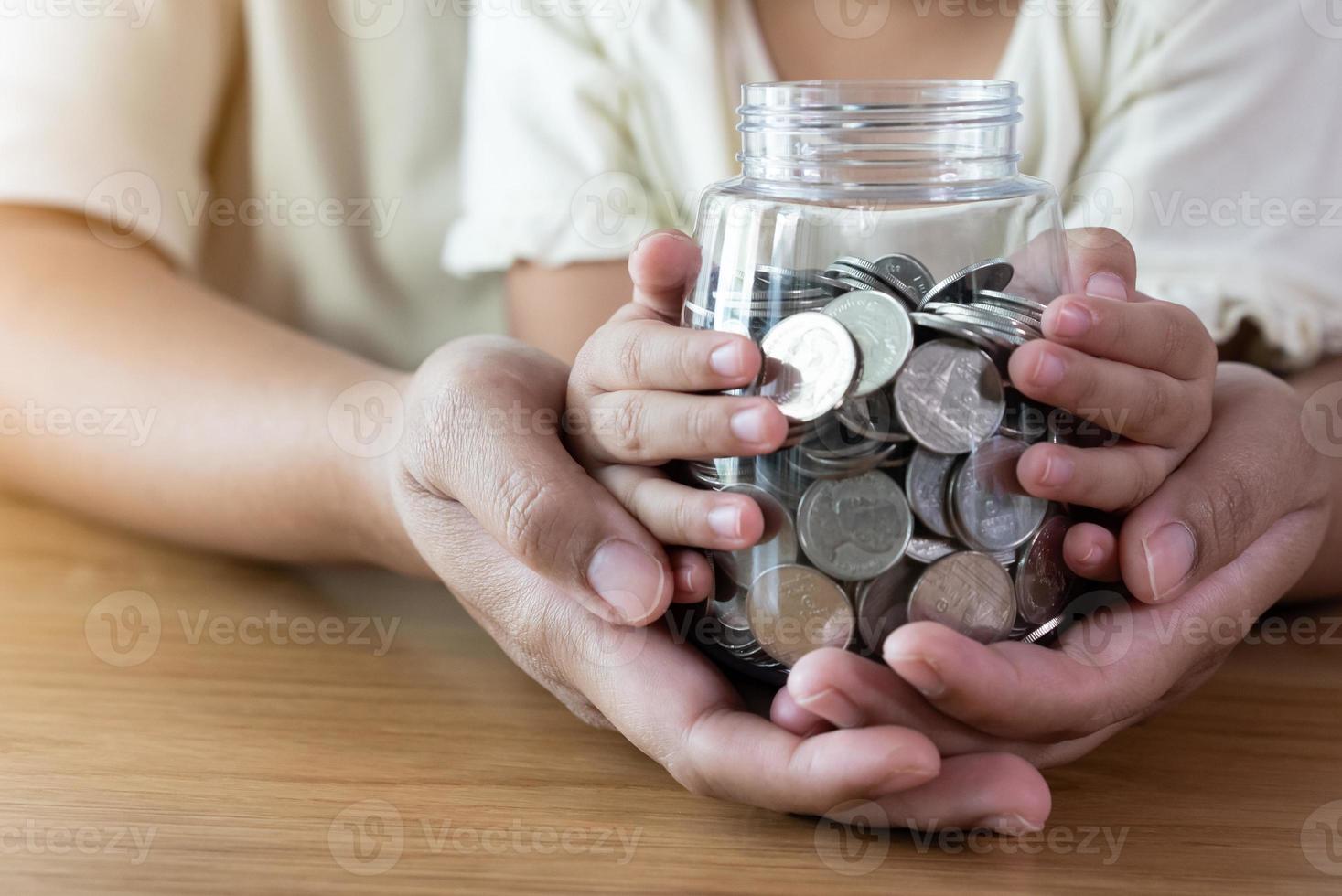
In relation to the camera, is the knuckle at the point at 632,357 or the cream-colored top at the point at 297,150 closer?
the knuckle at the point at 632,357

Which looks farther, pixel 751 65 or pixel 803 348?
pixel 751 65

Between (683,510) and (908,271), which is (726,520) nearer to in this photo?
(683,510)

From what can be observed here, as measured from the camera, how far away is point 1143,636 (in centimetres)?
60

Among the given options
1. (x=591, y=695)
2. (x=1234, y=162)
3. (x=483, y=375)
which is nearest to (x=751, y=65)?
(x=1234, y=162)

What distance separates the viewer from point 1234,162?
1012 mm

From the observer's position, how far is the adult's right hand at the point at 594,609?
0.52 m

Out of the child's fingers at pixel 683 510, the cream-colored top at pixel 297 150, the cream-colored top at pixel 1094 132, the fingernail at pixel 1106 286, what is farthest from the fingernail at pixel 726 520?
the cream-colored top at pixel 297 150

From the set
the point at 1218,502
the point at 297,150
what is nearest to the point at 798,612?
the point at 1218,502

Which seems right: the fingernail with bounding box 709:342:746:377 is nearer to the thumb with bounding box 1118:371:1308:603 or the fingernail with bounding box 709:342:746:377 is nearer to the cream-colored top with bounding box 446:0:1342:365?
the thumb with bounding box 1118:371:1308:603

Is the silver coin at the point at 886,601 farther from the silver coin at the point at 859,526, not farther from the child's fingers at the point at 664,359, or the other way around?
the child's fingers at the point at 664,359

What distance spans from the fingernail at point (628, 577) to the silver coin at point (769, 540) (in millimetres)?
44

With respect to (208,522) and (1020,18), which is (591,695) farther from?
(1020,18)

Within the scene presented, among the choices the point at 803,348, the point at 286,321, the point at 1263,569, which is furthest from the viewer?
the point at 286,321

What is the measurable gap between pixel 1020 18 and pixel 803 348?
63 centimetres
